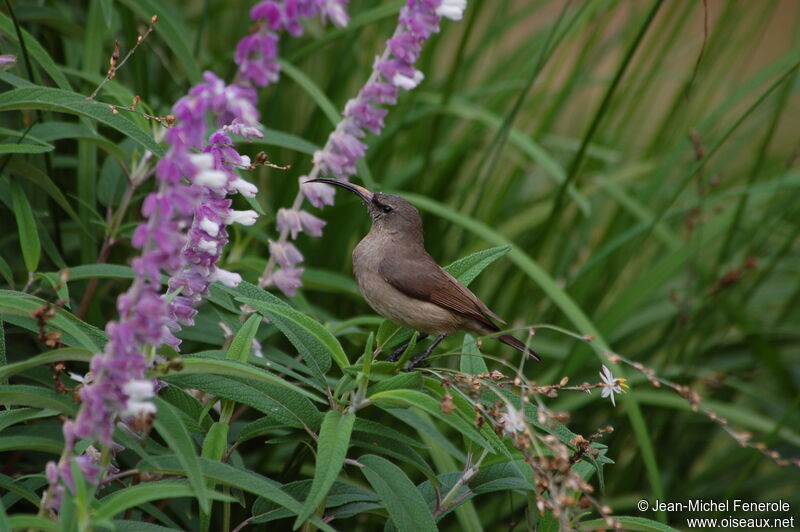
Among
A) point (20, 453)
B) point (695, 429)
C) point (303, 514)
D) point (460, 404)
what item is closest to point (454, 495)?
point (460, 404)

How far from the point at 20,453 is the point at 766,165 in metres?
3.81

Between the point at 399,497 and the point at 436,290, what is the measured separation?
727mm

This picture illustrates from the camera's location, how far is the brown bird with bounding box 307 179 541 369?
7.14 feet

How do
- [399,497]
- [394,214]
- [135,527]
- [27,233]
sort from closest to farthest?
[135,527], [399,497], [27,233], [394,214]

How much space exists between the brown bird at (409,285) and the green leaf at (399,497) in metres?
0.43

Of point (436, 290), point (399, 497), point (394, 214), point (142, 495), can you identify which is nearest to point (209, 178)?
point (142, 495)

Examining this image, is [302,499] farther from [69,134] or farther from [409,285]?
[69,134]

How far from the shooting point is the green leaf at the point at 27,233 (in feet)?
6.11

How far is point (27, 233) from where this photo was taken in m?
1.89

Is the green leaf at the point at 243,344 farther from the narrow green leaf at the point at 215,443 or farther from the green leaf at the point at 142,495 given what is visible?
the green leaf at the point at 142,495

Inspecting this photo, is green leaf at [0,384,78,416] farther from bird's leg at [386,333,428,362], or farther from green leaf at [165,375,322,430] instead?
bird's leg at [386,333,428,362]

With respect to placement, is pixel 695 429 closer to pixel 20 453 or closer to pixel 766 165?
pixel 766 165

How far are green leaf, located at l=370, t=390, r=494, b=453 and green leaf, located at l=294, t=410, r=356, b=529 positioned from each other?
7cm
